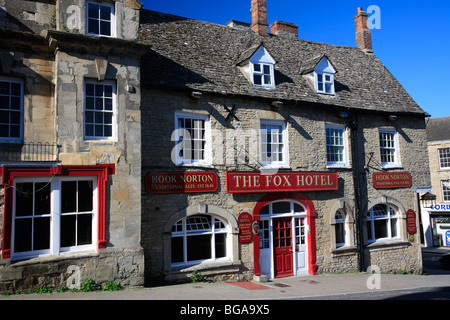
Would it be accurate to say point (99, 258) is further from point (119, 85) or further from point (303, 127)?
point (303, 127)

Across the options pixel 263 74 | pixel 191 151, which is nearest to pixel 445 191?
pixel 263 74

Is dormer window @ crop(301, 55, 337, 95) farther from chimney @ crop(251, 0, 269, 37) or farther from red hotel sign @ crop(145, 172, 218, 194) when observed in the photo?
red hotel sign @ crop(145, 172, 218, 194)

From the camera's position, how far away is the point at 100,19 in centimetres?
1092

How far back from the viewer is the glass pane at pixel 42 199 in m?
9.86

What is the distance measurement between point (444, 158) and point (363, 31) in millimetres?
Result: 15868

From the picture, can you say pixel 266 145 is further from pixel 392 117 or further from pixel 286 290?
pixel 392 117

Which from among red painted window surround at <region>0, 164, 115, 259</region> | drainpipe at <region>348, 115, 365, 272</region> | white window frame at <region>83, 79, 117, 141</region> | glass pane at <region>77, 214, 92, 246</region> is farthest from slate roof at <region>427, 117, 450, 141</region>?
glass pane at <region>77, 214, 92, 246</region>

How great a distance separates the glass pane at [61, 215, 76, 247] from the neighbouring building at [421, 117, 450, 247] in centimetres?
2678

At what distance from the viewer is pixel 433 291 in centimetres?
1255

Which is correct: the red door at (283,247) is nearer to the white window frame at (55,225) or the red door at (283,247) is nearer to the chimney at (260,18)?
the white window frame at (55,225)

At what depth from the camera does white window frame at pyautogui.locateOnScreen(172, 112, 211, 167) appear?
1255cm
